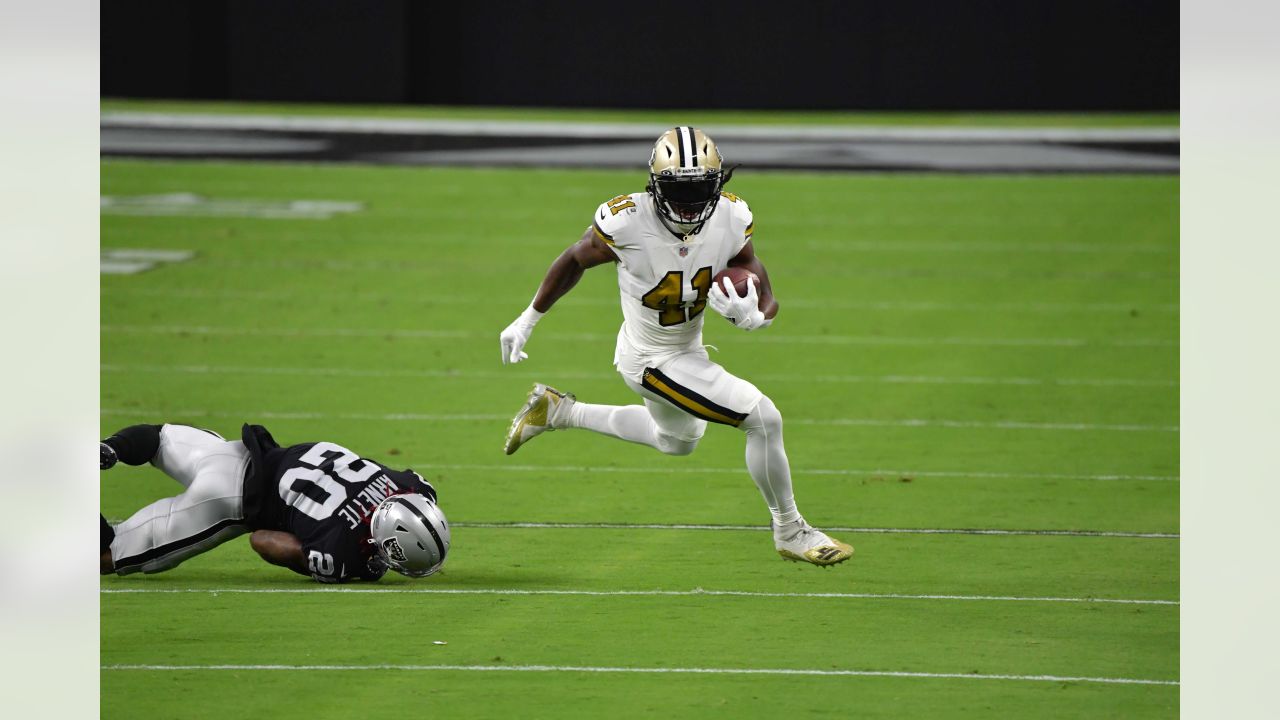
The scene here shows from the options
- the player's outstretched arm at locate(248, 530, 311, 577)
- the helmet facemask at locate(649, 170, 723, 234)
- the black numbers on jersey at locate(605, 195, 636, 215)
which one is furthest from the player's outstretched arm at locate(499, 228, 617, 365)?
the player's outstretched arm at locate(248, 530, 311, 577)

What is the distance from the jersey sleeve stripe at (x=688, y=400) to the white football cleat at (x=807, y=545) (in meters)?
0.41

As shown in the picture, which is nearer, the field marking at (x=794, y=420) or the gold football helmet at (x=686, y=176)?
the gold football helmet at (x=686, y=176)

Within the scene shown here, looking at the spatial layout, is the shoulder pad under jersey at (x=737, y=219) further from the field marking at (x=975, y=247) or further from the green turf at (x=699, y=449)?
the field marking at (x=975, y=247)

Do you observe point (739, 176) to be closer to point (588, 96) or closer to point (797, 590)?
point (588, 96)

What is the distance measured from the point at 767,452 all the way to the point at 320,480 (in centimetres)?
142

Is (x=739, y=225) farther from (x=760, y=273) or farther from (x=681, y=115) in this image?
(x=681, y=115)

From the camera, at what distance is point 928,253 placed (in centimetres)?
1295

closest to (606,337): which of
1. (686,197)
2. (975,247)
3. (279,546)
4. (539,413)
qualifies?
(539,413)

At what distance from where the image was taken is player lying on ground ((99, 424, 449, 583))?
5.22 m

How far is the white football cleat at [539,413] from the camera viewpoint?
629 centimetres

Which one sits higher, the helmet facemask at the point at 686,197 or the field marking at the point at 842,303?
the helmet facemask at the point at 686,197

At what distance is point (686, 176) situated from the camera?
5367 millimetres

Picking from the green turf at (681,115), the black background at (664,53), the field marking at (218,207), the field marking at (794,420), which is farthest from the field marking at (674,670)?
the black background at (664,53)
